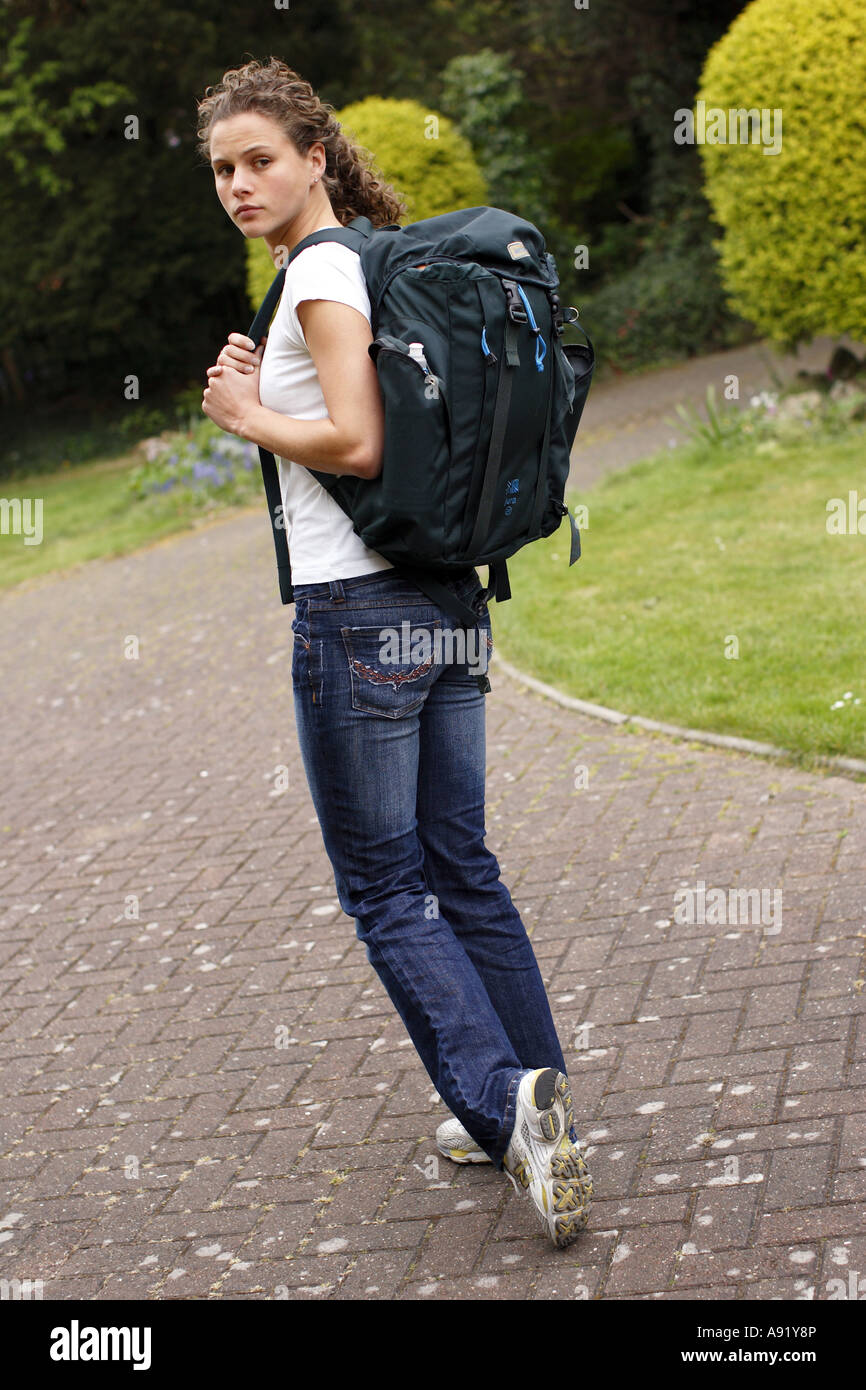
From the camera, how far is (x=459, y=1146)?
3299 mm

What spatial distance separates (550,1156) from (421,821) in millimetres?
720

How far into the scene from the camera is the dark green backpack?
101 inches

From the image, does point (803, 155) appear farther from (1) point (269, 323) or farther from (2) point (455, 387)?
(2) point (455, 387)

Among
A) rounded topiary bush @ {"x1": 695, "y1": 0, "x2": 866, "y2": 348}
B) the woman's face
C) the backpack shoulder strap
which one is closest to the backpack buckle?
the backpack shoulder strap

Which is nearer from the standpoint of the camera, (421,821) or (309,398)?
(309,398)

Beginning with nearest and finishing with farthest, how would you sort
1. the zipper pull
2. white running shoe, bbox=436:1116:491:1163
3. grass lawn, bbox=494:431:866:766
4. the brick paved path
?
1. the zipper pull
2. the brick paved path
3. white running shoe, bbox=436:1116:491:1163
4. grass lawn, bbox=494:431:866:766

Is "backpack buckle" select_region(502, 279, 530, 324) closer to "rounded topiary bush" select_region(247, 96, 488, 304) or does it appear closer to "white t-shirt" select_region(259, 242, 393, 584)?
"white t-shirt" select_region(259, 242, 393, 584)

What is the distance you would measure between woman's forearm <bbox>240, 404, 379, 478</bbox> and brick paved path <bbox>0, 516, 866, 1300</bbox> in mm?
1628

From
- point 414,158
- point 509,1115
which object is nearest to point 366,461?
point 509,1115

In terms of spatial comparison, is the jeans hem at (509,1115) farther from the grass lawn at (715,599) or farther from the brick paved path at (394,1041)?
A: the grass lawn at (715,599)

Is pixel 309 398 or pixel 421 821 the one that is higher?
pixel 309 398

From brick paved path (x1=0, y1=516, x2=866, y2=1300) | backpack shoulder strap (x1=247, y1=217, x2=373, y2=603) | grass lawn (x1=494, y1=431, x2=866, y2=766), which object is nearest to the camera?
backpack shoulder strap (x1=247, y1=217, x2=373, y2=603)
